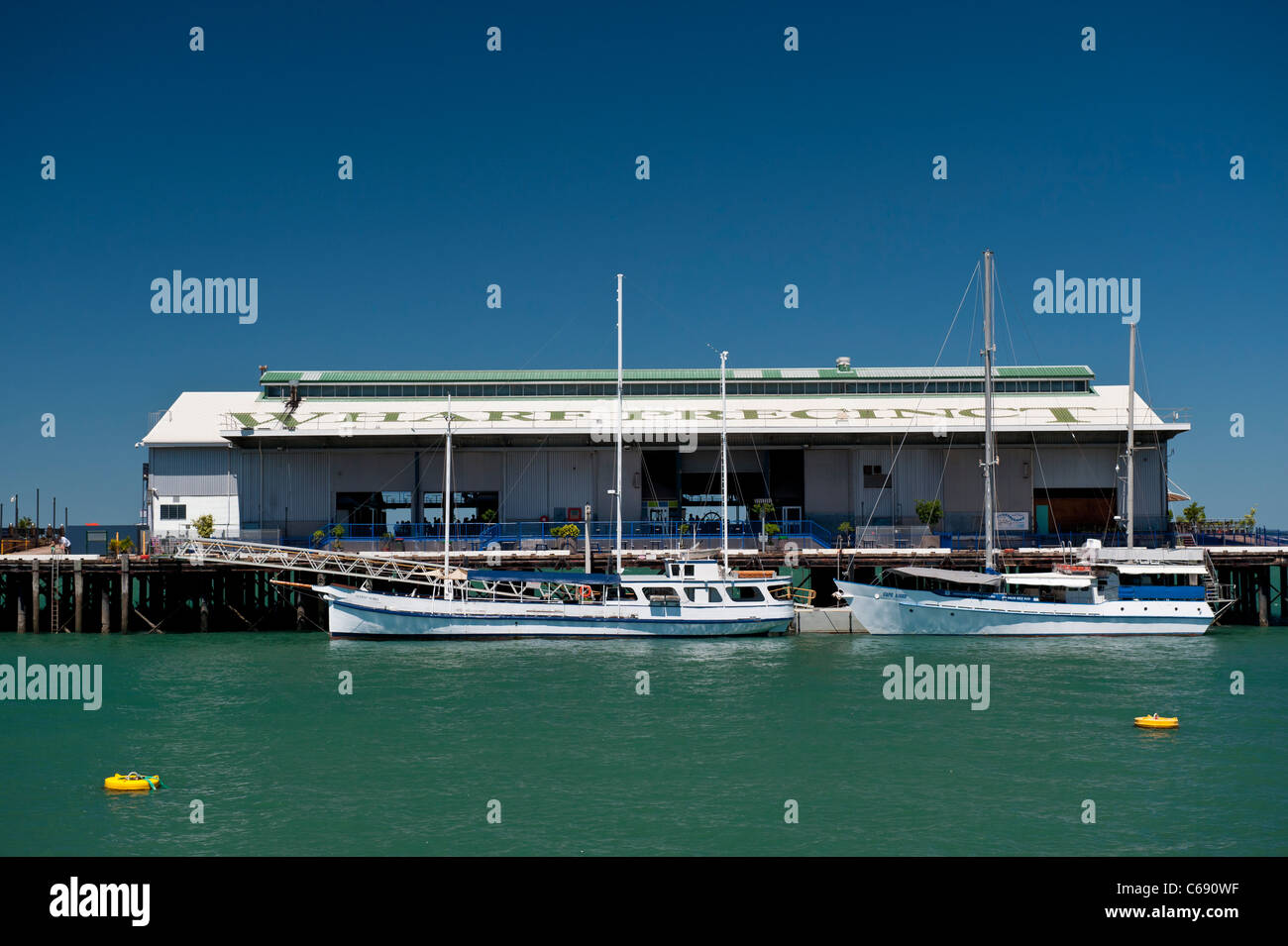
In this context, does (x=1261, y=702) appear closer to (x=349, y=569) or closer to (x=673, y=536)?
(x=673, y=536)

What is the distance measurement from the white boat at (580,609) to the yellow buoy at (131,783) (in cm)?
2248

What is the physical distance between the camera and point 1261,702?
30.3 m

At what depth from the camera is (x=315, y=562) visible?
47.4m

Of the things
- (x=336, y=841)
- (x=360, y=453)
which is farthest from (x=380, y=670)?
(x=360, y=453)

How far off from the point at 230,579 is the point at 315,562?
7979 millimetres

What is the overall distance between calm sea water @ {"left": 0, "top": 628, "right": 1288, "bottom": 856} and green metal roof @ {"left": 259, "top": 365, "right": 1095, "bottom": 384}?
25.2 meters

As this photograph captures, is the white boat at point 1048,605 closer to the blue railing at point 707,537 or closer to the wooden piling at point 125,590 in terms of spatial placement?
the blue railing at point 707,537

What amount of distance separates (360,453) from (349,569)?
10.2 meters

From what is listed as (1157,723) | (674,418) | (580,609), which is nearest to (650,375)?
(674,418)

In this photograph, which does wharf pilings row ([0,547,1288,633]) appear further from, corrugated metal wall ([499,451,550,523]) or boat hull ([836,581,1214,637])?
corrugated metal wall ([499,451,550,523])

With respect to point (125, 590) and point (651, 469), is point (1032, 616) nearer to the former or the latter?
point (651, 469)

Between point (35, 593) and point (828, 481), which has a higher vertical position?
point (828, 481)

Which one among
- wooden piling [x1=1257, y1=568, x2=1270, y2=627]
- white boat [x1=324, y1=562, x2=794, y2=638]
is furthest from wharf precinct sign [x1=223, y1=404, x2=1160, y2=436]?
white boat [x1=324, y1=562, x2=794, y2=638]

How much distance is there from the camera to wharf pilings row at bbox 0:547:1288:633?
159 feet
